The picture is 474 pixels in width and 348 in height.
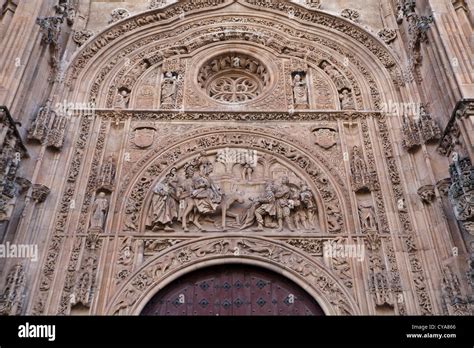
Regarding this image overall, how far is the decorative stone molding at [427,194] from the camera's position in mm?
9172

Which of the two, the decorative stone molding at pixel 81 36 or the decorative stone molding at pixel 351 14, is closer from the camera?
the decorative stone molding at pixel 81 36

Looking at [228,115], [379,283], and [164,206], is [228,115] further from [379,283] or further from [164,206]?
[379,283]

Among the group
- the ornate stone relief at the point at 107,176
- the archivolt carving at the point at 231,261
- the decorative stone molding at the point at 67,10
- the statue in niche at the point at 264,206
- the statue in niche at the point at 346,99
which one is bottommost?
the archivolt carving at the point at 231,261

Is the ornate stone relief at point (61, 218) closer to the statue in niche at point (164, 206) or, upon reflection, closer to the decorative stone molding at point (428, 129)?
the statue in niche at point (164, 206)

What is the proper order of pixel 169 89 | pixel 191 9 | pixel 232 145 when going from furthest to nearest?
pixel 191 9 → pixel 169 89 → pixel 232 145

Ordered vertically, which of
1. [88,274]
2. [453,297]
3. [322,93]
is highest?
[322,93]

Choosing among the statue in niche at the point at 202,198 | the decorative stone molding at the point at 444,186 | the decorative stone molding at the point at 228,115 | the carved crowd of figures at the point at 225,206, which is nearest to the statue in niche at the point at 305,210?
the carved crowd of figures at the point at 225,206

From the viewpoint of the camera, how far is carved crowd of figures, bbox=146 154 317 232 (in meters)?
9.43

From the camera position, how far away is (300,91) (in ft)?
38.6

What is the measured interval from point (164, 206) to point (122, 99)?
341 cm

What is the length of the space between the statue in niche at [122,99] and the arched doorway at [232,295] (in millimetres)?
4658

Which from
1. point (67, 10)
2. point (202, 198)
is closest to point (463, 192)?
point (202, 198)

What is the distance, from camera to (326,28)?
12594 mm
